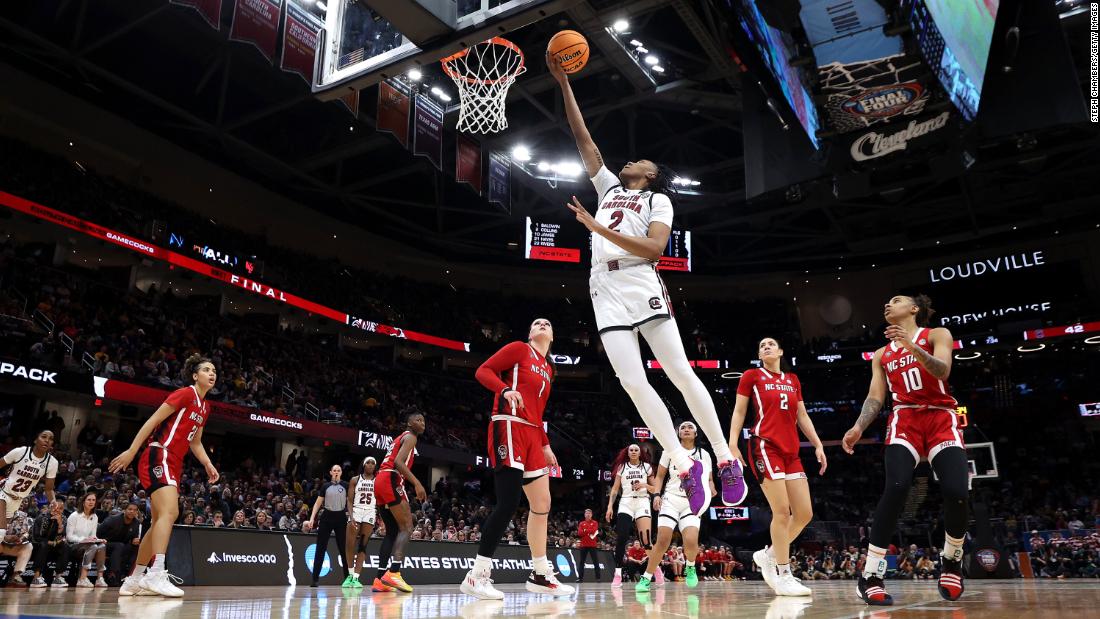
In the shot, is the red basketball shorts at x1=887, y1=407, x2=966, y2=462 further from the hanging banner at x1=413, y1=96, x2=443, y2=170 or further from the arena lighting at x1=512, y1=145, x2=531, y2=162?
the arena lighting at x1=512, y1=145, x2=531, y2=162

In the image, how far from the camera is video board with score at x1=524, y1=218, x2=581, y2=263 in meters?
26.8

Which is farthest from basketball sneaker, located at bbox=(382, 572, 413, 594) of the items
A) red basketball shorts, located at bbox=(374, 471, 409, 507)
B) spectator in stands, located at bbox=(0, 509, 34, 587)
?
spectator in stands, located at bbox=(0, 509, 34, 587)

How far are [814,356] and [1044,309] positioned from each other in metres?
8.55

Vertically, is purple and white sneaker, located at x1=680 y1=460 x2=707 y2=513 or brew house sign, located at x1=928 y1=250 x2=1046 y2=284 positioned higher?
brew house sign, located at x1=928 y1=250 x2=1046 y2=284

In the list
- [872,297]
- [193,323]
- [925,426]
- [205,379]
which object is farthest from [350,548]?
[872,297]

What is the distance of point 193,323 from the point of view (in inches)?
949

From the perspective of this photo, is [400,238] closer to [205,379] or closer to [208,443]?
[208,443]

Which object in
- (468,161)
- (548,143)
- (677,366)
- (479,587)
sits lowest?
(479,587)

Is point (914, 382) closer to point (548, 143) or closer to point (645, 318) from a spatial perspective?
point (645, 318)

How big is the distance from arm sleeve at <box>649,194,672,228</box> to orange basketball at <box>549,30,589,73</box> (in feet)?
3.60

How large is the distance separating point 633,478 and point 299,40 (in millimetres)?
9329

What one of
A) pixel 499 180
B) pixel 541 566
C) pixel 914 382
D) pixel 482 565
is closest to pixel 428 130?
pixel 499 180

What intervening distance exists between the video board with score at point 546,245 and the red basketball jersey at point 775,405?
805 inches

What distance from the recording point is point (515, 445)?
5.25m
